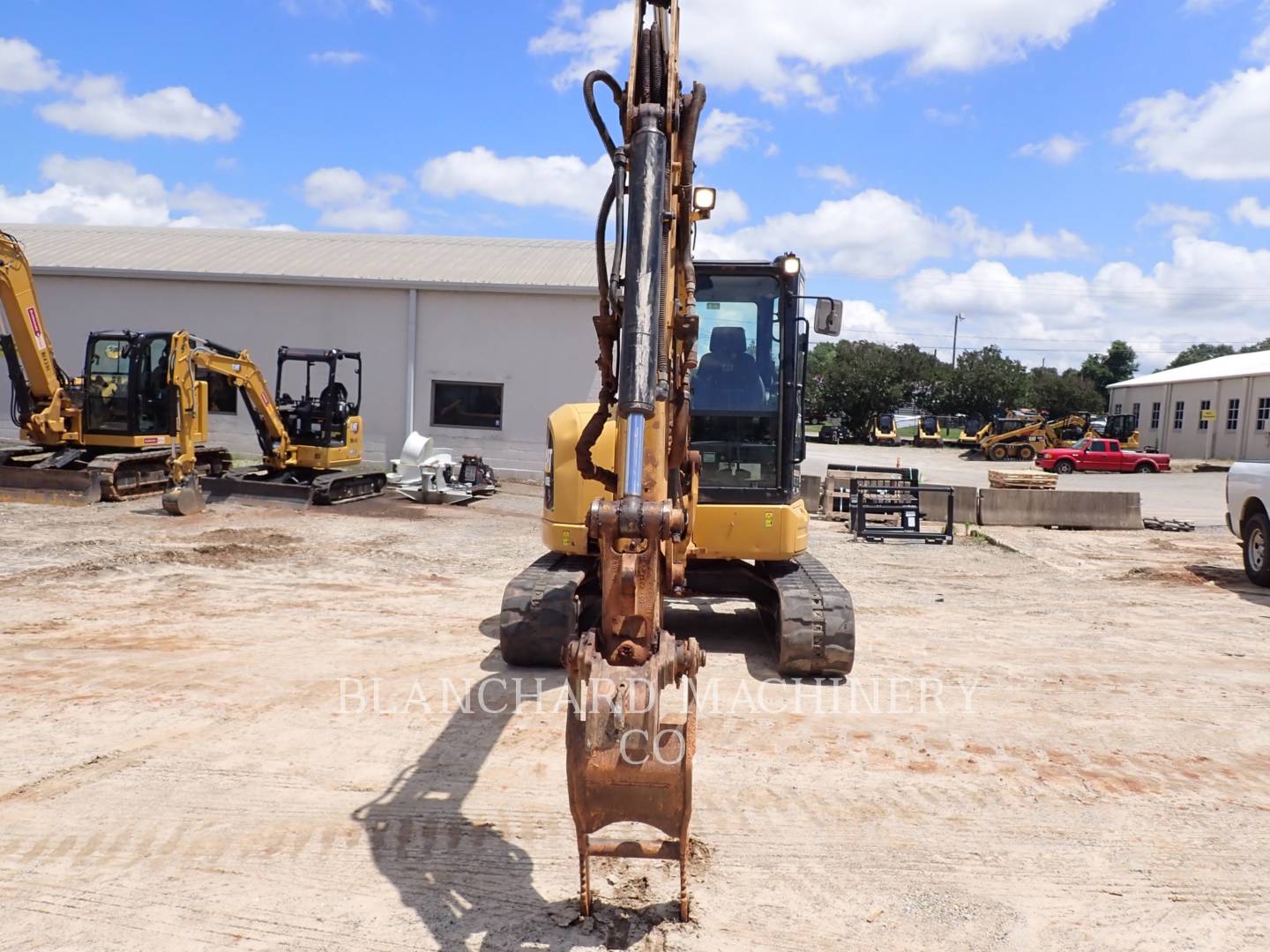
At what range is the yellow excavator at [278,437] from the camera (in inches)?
623

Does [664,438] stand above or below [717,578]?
above

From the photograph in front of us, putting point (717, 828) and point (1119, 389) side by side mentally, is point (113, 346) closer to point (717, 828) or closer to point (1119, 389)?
point (717, 828)

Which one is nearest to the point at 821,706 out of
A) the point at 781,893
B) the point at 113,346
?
the point at 781,893

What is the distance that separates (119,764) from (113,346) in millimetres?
14783

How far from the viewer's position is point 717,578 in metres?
8.52

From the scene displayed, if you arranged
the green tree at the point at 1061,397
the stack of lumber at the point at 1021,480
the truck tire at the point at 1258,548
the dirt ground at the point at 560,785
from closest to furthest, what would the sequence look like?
the dirt ground at the point at 560,785 → the truck tire at the point at 1258,548 → the stack of lumber at the point at 1021,480 → the green tree at the point at 1061,397

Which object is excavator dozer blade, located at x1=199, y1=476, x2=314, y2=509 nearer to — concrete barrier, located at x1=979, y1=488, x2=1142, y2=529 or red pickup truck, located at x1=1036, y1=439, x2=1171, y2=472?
concrete barrier, located at x1=979, y1=488, x2=1142, y2=529

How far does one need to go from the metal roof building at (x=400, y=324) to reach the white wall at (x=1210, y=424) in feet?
100

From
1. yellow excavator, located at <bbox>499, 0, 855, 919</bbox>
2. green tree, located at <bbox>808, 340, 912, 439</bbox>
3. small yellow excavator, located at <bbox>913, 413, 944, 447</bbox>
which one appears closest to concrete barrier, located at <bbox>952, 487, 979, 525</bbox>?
yellow excavator, located at <bbox>499, 0, 855, 919</bbox>

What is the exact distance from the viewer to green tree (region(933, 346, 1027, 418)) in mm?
59781

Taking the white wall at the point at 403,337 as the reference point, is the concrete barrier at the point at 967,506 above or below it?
below

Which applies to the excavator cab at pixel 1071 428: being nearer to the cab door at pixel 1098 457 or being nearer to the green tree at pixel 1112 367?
the cab door at pixel 1098 457

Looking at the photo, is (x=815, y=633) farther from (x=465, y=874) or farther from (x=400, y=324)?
(x=400, y=324)

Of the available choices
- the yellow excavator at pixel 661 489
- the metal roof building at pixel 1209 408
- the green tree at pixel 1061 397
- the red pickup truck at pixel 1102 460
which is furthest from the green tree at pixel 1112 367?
the yellow excavator at pixel 661 489
